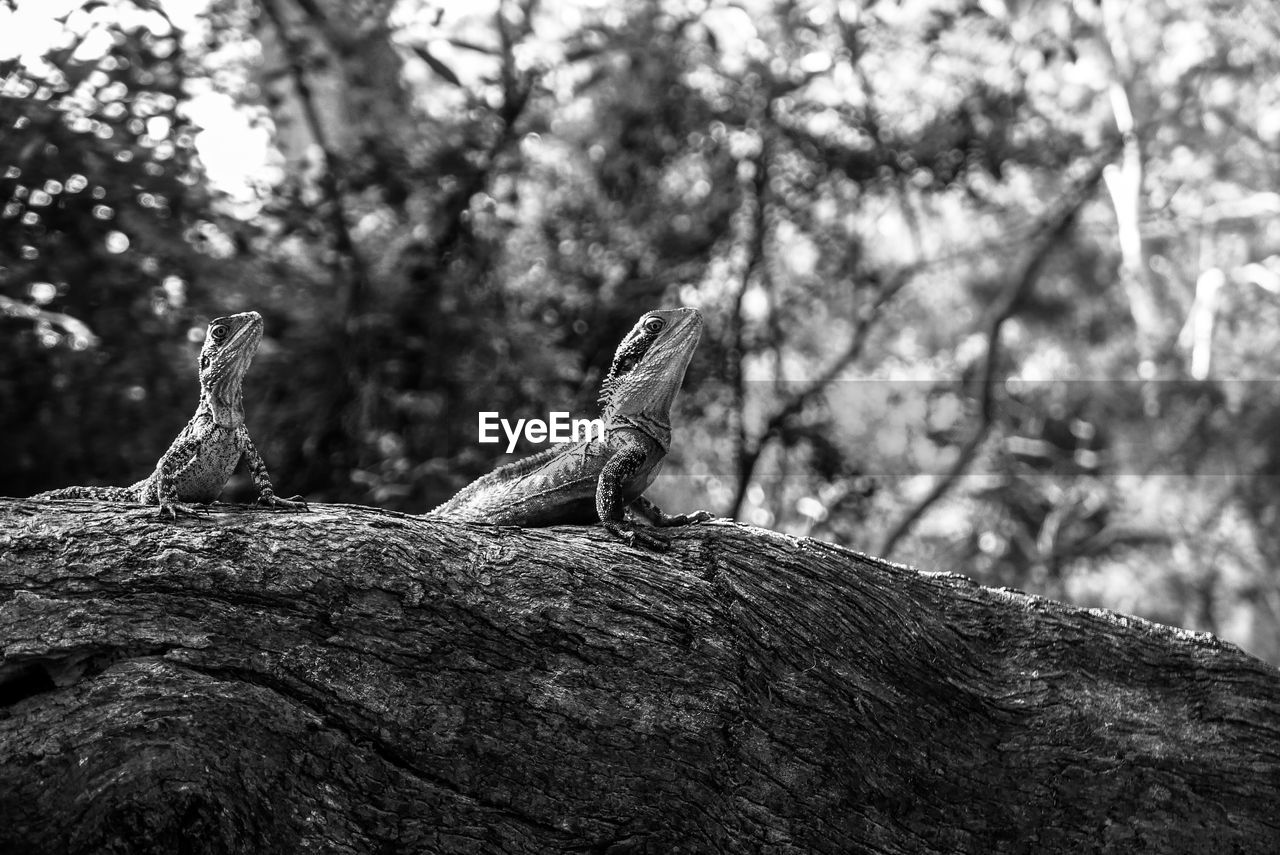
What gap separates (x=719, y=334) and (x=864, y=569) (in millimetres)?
7979

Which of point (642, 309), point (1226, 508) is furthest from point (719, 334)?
point (1226, 508)

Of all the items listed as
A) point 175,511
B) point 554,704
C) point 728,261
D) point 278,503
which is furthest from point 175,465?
point 728,261

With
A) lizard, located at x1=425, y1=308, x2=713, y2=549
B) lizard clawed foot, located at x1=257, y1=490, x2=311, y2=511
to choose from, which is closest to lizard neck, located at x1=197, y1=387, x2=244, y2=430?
lizard clawed foot, located at x1=257, y1=490, x2=311, y2=511

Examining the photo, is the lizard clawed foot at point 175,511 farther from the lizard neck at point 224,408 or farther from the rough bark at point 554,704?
the lizard neck at point 224,408

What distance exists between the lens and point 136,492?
198 inches

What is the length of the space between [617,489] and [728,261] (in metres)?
8.97

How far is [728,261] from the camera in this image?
549 inches

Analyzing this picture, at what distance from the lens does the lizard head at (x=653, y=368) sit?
5.51 m

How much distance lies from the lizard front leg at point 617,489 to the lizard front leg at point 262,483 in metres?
1.19

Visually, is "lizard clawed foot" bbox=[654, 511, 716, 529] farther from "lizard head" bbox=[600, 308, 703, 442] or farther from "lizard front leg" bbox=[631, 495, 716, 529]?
"lizard head" bbox=[600, 308, 703, 442]

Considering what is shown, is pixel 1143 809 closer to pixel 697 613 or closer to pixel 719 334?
pixel 697 613

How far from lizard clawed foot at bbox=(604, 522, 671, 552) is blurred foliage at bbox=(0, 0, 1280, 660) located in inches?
162

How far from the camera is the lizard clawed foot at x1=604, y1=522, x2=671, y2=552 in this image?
511cm

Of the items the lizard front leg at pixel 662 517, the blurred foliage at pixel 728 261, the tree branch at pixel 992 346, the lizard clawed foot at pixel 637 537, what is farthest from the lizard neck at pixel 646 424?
the tree branch at pixel 992 346
